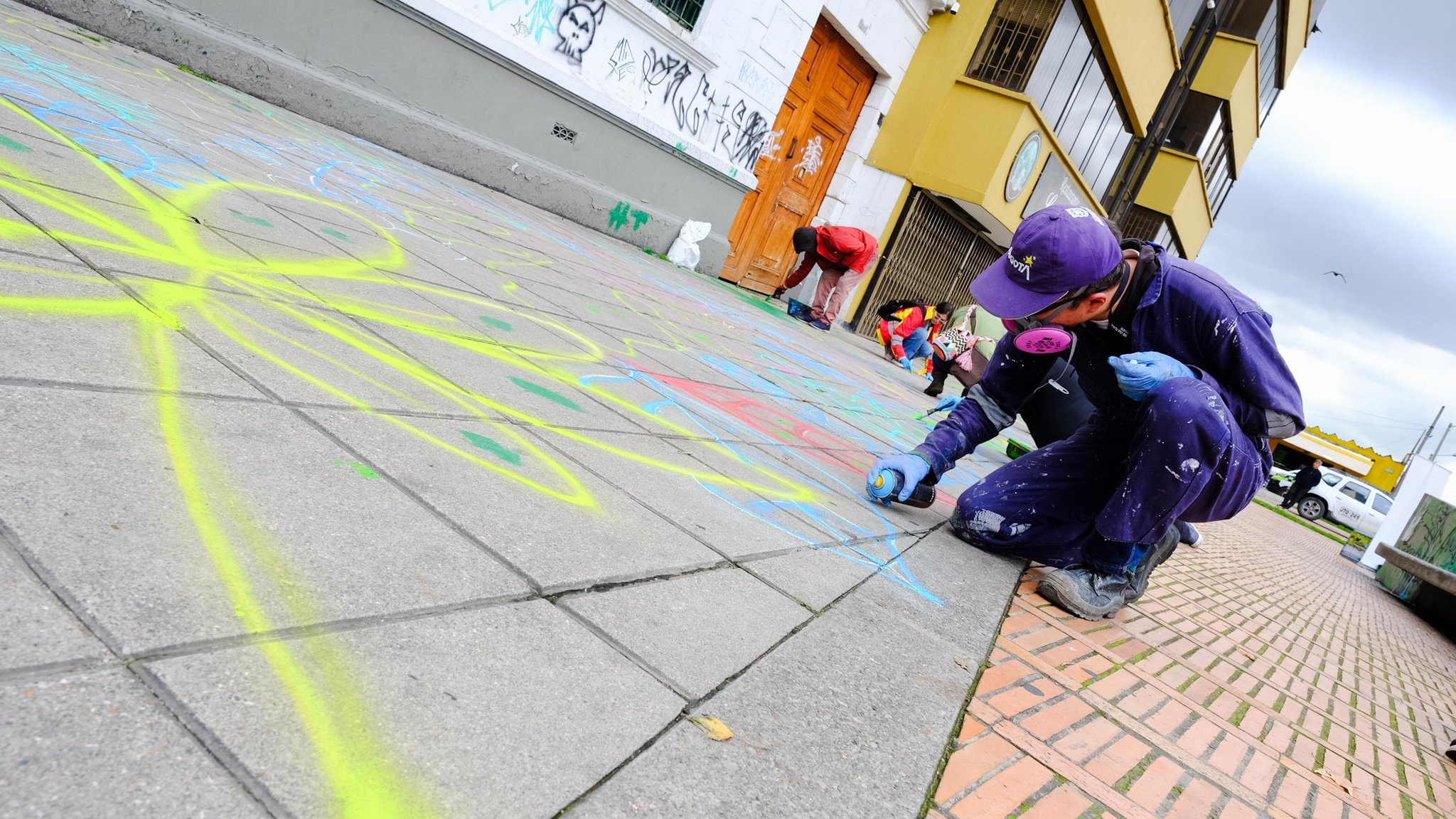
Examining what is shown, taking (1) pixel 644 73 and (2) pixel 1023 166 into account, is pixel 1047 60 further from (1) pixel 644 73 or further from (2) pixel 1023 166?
(1) pixel 644 73

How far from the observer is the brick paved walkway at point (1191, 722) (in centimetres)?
149

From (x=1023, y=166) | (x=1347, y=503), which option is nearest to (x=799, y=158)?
(x=1023, y=166)

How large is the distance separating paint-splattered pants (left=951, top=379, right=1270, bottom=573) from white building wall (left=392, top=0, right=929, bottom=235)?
5.49m

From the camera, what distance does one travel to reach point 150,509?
114 cm

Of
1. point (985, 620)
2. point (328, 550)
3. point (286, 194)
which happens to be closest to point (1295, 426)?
point (985, 620)

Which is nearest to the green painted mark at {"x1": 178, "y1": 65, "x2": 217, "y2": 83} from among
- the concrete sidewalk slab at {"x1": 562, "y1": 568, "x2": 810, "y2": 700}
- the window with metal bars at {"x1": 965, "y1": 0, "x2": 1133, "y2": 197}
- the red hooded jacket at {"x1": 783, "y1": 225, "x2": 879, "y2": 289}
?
the concrete sidewalk slab at {"x1": 562, "y1": 568, "x2": 810, "y2": 700}

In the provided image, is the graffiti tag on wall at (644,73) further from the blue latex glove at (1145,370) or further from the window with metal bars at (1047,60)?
the blue latex glove at (1145,370)

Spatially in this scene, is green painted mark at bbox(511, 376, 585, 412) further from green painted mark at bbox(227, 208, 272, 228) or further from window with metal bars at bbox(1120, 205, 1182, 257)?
window with metal bars at bbox(1120, 205, 1182, 257)

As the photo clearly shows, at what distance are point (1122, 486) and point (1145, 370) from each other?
36cm

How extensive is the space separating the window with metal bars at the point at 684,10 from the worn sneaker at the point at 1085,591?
22.2 feet

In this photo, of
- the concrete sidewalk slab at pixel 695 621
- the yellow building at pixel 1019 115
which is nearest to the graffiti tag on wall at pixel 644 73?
the yellow building at pixel 1019 115

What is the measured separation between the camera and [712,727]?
1.18 metres

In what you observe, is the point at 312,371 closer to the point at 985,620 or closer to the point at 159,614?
the point at 159,614

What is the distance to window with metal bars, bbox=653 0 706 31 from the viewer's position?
25.5 ft
